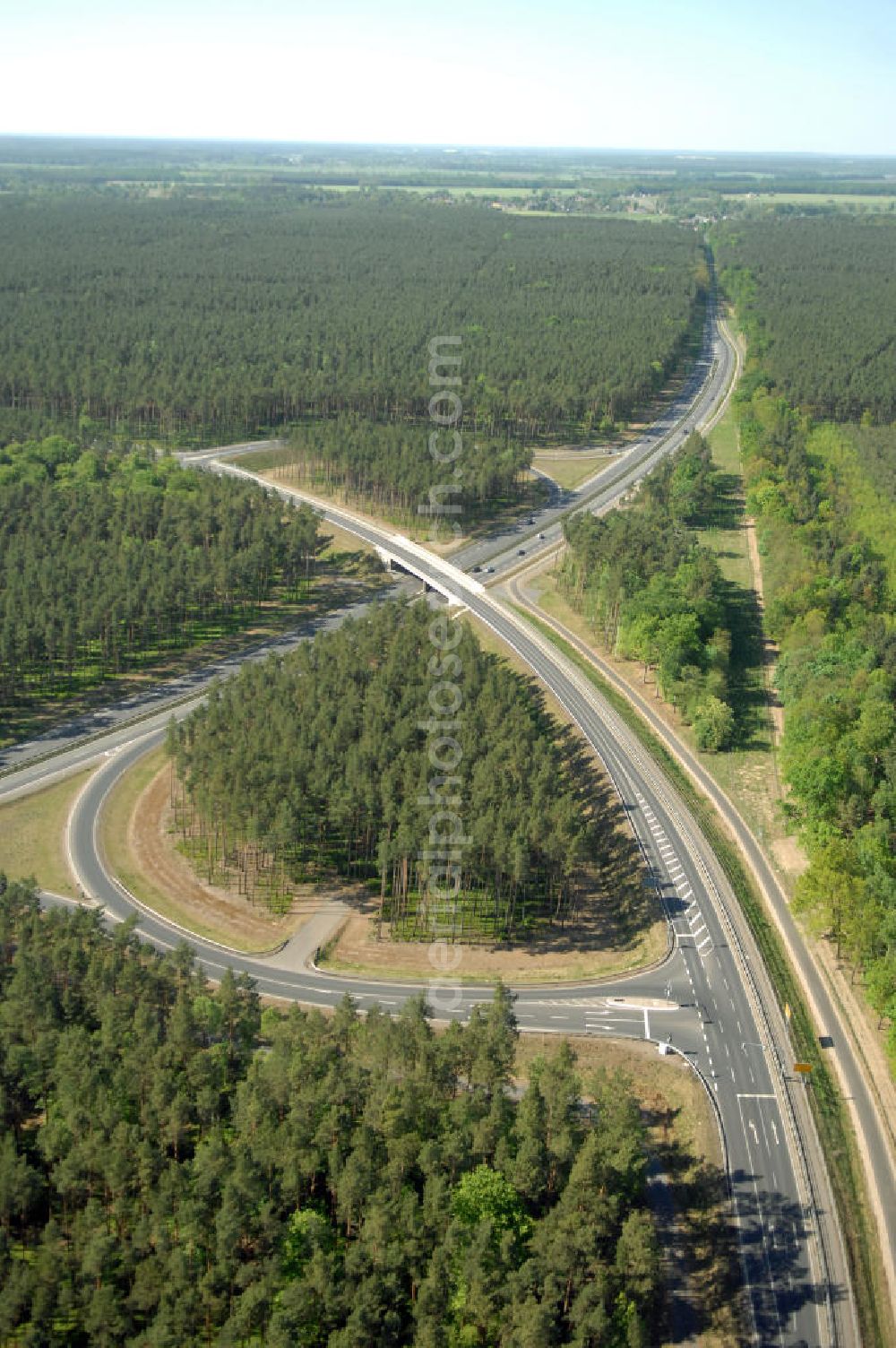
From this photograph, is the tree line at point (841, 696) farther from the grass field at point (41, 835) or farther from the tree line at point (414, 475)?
the grass field at point (41, 835)

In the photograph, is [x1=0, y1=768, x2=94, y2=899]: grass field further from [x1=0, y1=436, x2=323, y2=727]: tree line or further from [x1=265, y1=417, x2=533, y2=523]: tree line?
[x1=265, y1=417, x2=533, y2=523]: tree line

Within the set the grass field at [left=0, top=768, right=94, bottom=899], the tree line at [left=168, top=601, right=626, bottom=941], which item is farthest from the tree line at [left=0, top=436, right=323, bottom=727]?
the tree line at [left=168, top=601, right=626, bottom=941]

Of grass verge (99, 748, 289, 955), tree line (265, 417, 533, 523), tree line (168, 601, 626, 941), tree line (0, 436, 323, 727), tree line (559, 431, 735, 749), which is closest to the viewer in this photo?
grass verge (99, 748, 289, 955)

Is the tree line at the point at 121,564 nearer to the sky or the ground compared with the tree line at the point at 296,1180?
nearer to the sky

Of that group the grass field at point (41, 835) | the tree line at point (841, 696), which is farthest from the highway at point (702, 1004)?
the tree line at point (841, 696)

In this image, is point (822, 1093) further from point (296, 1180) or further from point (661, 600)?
point (661, 600)

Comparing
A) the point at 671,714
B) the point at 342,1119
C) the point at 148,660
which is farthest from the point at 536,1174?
the point at 148,660
